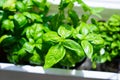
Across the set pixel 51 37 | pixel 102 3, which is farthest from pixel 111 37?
pixel 51 37

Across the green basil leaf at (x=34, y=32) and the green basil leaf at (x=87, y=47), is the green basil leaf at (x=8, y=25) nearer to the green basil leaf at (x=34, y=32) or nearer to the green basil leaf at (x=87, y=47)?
the green basil leaf at (x=34, y=32)

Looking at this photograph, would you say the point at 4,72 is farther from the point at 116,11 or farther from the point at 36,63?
the point at 116,11

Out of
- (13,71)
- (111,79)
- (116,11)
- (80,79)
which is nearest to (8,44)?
(13,71)

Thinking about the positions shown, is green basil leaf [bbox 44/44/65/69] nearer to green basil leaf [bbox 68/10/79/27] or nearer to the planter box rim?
green basil leaf [bbox 68/10/79/27]

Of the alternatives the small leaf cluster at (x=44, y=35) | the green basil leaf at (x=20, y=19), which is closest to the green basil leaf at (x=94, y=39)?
the small leaf cluster at (x=44, y=35)

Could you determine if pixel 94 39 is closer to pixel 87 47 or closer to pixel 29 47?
pixel 87 47
